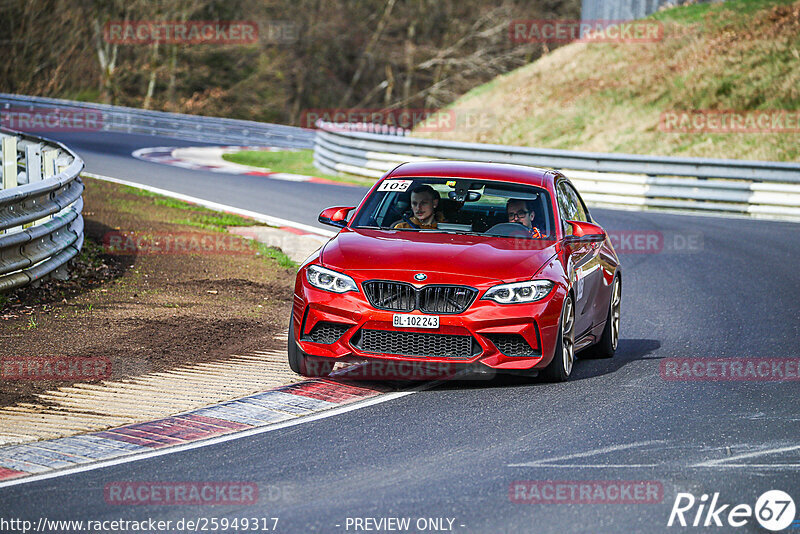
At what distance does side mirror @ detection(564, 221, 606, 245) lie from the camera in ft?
29.3

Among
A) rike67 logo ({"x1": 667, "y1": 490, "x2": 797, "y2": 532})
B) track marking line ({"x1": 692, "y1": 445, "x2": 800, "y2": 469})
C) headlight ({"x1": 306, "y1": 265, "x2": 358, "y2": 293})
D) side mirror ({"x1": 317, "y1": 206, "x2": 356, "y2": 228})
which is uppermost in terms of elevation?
side mirror ({"x1": 317, "y1": 206, "x2": 356, "y2": 228})

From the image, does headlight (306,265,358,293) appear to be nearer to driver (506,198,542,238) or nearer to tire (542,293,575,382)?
tire (542,293,575,382)

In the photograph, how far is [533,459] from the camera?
248 inches

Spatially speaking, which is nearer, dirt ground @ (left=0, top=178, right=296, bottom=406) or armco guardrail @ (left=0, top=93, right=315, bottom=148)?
dirt ground @ (left=0, top=178, right=296, bottom=406)

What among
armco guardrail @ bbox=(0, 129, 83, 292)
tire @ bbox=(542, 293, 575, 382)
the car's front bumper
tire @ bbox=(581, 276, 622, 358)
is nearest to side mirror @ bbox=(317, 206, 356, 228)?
the car's front bumper

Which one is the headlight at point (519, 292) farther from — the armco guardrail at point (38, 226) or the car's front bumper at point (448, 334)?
the armco guardrail at point (38, 226)

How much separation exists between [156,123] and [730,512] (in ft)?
121

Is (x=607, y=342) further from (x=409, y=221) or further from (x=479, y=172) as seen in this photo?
(x=409, y=221)

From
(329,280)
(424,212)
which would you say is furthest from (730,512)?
(424,212)

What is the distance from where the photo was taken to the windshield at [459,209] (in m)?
8.97

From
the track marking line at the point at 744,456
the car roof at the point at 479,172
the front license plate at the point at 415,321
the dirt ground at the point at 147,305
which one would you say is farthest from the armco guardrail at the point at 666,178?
the track marking line at the point at 744,456

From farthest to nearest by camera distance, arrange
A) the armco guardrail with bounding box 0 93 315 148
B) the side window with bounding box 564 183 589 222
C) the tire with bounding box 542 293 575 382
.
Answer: the armco guardrail with bounding box 0 93 315 148, the side window with bounding box 564 183 589 222, the tire with bounding box 542 293 575 382

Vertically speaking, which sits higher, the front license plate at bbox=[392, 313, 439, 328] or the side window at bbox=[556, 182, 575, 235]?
the side window at bbox=[556, 182, 575, 235]

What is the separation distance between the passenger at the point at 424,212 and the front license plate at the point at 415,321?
1.41 m
